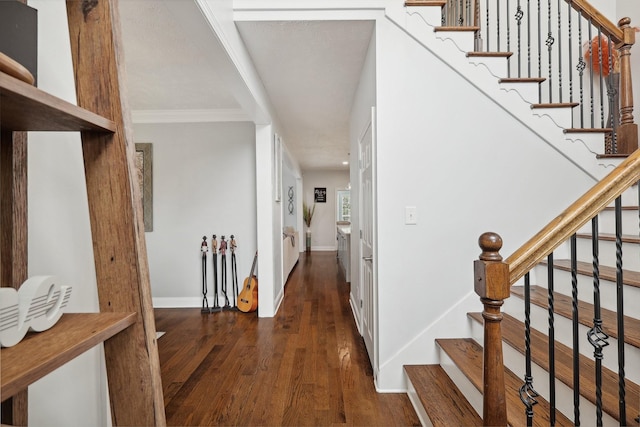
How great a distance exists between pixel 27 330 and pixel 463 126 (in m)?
2.29

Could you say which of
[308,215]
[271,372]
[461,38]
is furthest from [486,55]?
[308,215]

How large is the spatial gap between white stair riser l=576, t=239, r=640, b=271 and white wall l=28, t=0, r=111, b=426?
2446mm

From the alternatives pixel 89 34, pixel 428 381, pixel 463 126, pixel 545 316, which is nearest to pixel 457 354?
pixel 428 381

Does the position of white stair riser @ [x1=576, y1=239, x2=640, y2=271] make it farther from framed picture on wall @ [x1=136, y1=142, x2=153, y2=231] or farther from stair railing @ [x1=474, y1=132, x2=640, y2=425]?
framed picture on wall @ [x1=136, y1=142, x2=153, y2=231]

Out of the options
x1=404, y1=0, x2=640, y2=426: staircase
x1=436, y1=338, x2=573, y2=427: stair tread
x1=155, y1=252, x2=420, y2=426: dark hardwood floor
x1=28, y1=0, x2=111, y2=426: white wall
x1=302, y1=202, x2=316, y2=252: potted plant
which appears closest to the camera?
x1=28, y1=0, x2=111, y2=426: white wall

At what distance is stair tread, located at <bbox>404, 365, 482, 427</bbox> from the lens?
5.04 ft

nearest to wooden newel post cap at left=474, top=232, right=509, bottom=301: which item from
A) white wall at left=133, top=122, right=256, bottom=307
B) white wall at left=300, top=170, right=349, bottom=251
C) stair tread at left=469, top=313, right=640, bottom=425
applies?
stair tread at left=469, top=313, right=640, bottom=425

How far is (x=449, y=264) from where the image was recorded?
6.84ft

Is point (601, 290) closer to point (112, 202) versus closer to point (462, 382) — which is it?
point (462, 382)

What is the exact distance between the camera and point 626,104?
2.27 m

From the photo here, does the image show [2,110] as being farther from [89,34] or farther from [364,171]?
[364,171]

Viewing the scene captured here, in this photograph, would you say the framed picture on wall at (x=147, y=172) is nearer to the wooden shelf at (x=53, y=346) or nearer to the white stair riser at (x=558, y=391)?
the wooden shelf at (x=53, y=346)

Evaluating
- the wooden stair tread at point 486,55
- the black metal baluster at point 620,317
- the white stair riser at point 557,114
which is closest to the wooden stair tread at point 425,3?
the wooden stair tread at point 486,55

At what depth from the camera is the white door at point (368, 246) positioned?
216 centimetres
